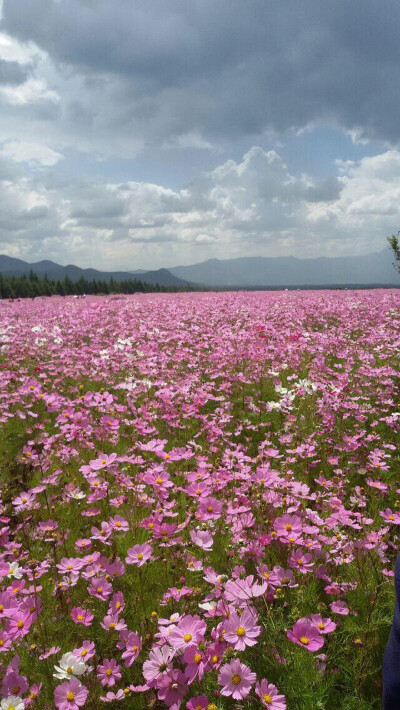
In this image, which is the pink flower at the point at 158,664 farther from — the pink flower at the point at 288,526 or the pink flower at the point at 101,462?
the pink flower at the point at 101,462

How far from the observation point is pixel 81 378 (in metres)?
7.27

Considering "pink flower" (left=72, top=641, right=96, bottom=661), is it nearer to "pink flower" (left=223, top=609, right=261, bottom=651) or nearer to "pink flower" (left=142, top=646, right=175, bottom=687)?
"pink flower" (left=142, top=646, right=175, bottom=687)

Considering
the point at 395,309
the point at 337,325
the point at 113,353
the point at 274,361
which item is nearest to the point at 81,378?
the point at 113,353

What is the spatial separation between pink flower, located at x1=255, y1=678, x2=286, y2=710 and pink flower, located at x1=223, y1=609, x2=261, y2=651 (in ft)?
0.49

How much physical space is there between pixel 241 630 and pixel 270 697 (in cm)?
25

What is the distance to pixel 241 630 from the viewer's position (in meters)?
1.66

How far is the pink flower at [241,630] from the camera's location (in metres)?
1.63

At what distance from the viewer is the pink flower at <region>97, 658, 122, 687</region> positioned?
6.21 feet

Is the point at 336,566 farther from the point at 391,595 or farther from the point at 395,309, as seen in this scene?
the point at 395,309

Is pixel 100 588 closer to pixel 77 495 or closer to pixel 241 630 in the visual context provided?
pixel 241 630

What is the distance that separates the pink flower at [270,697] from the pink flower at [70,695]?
0.74m

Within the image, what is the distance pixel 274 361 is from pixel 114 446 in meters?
4.05

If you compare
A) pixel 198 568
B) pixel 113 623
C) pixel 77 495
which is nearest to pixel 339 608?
pixel 198 568

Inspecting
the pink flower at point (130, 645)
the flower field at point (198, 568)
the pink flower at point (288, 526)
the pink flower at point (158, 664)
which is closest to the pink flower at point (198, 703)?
the flower field at point (198, 568)
